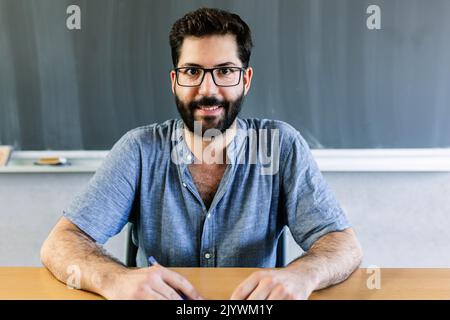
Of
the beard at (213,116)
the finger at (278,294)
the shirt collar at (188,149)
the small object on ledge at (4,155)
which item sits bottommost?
the finger at (278,294)

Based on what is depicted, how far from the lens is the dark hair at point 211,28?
4.34 ft

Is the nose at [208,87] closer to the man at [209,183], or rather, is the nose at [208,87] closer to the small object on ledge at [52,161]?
the man at [209,183]

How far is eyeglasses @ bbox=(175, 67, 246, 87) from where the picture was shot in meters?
1.32

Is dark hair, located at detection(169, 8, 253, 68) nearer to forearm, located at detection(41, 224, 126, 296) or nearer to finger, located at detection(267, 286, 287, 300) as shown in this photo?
forearm, located at detection(41, 224, 126, 296)

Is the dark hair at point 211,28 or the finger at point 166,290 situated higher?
the dark hair at point 211,28

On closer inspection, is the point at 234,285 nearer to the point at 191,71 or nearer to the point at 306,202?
the point at 306,202

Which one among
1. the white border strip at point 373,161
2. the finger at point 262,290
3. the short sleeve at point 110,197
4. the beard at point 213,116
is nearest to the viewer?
the finger at point 262,290

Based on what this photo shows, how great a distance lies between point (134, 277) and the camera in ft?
3.19

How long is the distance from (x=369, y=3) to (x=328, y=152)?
58cm

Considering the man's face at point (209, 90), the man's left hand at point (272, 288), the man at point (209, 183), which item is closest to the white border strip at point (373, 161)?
the man at point (209, 183)

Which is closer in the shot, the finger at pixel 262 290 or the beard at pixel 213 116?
the finger at pixel 262 290

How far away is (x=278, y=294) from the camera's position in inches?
36.9

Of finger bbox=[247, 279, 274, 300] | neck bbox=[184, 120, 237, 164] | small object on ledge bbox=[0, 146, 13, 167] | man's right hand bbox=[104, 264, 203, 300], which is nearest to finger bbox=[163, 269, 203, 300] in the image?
man's right hand bbox=[104, 264, 203, 300]

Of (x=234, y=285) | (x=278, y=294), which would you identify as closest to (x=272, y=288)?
(x=278, y=294)
